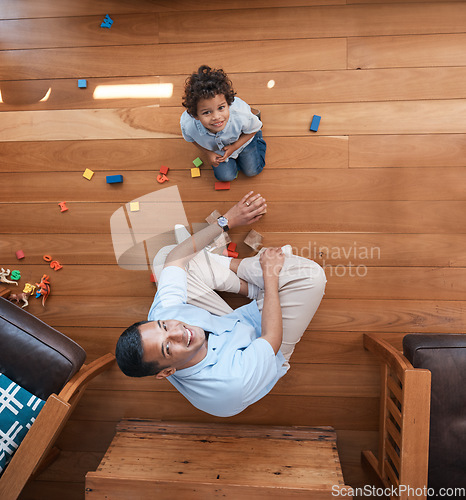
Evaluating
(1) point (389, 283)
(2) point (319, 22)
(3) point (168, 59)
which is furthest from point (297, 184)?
(3) point (168, 59)

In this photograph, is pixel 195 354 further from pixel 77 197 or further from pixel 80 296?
pixel 77 197

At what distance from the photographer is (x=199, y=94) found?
145cm

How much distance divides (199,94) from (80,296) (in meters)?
1.12

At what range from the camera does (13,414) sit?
4.75 feet

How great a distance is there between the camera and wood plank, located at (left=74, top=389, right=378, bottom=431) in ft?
6.20

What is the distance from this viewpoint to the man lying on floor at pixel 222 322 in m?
1.29

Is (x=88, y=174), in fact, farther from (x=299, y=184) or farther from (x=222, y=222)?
(x=299, y=184)

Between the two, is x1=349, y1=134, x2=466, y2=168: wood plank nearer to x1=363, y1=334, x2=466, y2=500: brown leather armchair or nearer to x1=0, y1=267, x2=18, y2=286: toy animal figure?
x1=363, y1=334, x2=466, y2=500: brown leather armchair

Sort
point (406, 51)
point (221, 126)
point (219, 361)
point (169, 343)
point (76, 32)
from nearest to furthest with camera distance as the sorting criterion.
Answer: point (169, 343), point (219, 361), point (221, 126), point (406, 51), point (76, 32)

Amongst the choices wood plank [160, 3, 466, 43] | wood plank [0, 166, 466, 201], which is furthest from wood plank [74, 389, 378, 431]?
wood plank [160, 3, 466, 43]

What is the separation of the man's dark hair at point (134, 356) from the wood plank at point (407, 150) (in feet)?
3.95

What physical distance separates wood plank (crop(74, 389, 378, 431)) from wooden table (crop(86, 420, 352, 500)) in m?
0.06

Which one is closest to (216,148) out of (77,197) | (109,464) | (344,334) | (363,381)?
(77,197)

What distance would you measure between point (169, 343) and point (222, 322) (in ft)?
1.18
